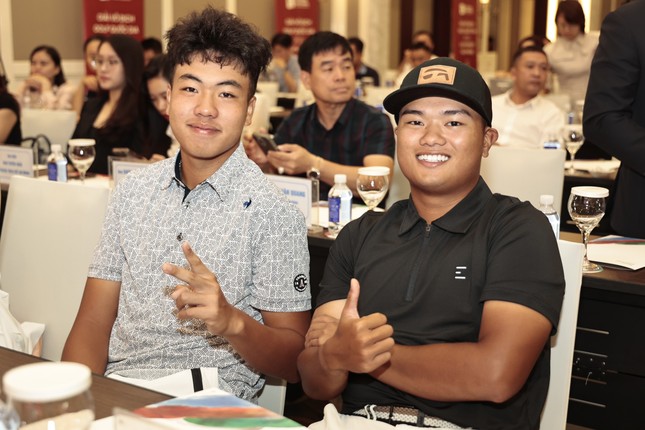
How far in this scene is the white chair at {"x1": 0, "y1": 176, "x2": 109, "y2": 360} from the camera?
2.37 metres

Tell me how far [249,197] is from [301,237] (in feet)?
0.48

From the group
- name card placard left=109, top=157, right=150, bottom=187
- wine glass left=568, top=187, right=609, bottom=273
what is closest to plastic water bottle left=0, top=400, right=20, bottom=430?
wine glass left=568, top=187, right=609, bottom=273

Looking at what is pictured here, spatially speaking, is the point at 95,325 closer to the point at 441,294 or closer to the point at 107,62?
the point at 441,294

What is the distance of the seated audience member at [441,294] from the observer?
62.7 inches

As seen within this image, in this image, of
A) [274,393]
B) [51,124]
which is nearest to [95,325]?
[274,393]

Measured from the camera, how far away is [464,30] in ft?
47.6

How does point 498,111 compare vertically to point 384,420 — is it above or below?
above

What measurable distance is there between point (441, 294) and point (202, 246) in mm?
549

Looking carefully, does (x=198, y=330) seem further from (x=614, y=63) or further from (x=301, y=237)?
(x=614, y=63)

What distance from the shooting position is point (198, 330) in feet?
6.25

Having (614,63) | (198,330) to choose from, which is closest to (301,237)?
(198,330)

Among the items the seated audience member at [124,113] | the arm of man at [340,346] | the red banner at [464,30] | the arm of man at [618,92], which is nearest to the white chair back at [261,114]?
the seated audience member at [124,113]

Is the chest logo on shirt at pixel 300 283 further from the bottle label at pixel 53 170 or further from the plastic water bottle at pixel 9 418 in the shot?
the bottle label at pixel 53 170

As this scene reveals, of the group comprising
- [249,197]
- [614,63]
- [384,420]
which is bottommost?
[384,420]
